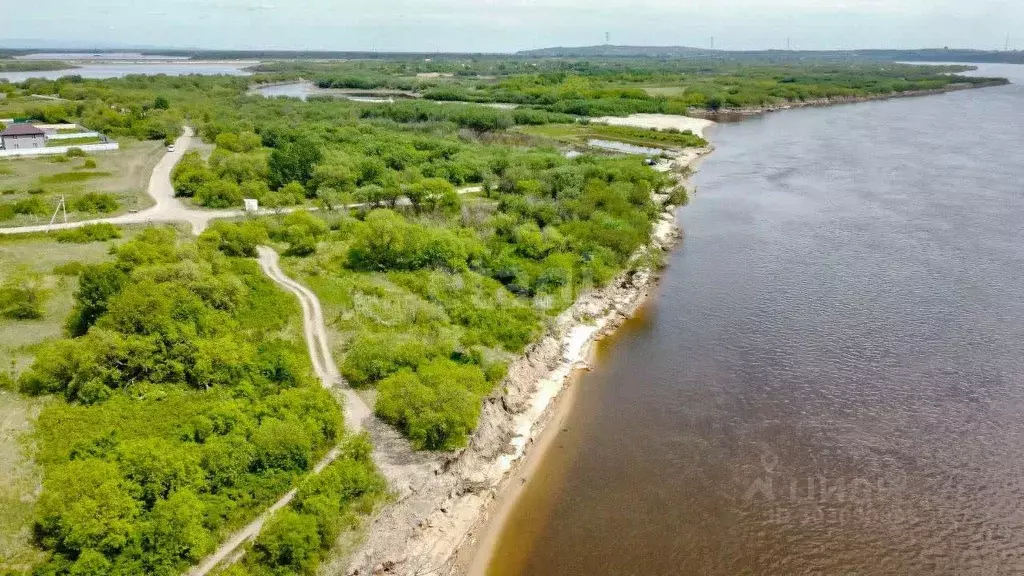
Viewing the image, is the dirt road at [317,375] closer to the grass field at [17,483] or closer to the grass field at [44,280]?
the grass field at [17,483]

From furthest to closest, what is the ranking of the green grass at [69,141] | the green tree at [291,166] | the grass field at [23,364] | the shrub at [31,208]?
1. the green grass at [69,141]
2. the green tree at [291,166]
3. the shrub at [31,208]
4. the grass field at [23,364]

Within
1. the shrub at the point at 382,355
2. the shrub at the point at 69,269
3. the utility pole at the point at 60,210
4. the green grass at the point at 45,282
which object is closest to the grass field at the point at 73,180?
the utility pole at the point at 60,210

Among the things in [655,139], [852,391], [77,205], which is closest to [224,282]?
[77,205]

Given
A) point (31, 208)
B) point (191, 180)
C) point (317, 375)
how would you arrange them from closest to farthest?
point (317, 375) → point (31, 208) → point (191, 180)

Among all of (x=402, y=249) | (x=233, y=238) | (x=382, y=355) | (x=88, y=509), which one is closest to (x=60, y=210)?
(x=233, y=238)

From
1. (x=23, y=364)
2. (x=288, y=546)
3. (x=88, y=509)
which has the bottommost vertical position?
(x=288, y=546)

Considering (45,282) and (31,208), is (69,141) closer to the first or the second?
(31,208)
